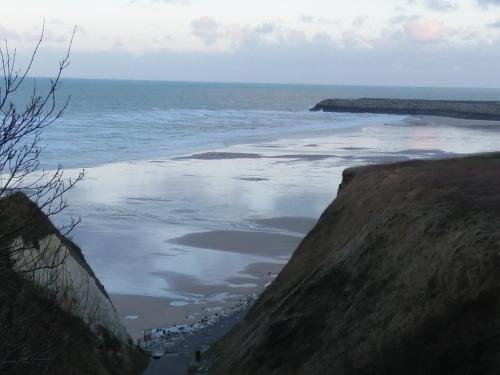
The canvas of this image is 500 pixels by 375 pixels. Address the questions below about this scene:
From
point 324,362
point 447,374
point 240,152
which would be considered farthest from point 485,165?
point 240,152

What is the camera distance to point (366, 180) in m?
19.9

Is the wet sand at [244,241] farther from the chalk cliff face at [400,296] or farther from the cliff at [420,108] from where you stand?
the cliff at [420,108]

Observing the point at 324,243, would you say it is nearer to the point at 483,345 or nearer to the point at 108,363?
the point at 108,363

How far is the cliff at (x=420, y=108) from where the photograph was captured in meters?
→ 130

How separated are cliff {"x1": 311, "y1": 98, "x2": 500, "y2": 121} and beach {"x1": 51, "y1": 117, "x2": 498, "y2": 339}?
69302 mm

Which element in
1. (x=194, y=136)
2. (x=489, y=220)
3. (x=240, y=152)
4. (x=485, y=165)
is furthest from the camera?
(x=194, y=136)

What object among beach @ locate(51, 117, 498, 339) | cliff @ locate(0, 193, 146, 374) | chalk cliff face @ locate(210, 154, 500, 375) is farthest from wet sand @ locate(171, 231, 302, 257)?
chalk cliff face @ locate(210, 154, 500, 375)

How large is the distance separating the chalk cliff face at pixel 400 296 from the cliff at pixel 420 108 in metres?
116

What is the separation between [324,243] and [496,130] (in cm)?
8193

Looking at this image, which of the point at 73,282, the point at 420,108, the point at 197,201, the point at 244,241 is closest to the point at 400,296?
the point at 73,282

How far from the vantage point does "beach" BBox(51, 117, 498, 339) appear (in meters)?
23.1

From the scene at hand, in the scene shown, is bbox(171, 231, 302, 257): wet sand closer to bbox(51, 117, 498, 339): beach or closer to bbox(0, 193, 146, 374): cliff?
bbox(51, 117, 498, 339): beach

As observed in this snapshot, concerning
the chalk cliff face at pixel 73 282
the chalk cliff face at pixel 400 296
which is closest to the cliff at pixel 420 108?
the chalk cliff face at pixel 400 296

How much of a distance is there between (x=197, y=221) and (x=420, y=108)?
11716cm
